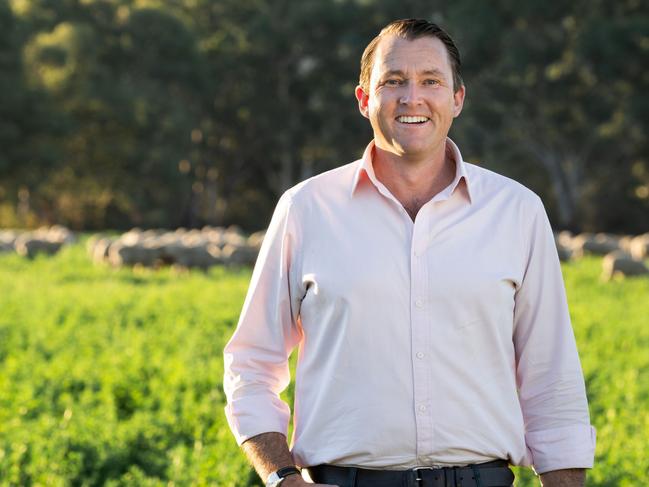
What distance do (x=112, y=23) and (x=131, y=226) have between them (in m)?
9.45

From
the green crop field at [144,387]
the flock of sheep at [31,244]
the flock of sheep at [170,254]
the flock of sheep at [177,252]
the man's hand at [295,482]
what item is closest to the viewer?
the man's hand at [295,482]

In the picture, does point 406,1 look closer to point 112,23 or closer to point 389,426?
point 112,23

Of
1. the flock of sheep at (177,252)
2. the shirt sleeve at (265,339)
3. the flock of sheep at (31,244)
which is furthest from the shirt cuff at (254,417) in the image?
the flock of sheep at (31,244)

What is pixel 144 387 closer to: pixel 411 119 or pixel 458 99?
pixel 458 99

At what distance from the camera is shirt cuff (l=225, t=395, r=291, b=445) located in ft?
9.73

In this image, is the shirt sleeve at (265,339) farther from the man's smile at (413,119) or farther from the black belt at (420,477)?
the man's smile at (413,119)

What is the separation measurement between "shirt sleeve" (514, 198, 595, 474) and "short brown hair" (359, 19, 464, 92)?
44cm

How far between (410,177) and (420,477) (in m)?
0.78

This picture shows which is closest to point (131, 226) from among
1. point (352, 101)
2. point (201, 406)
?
point (352, 101)

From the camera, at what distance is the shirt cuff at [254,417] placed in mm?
2965

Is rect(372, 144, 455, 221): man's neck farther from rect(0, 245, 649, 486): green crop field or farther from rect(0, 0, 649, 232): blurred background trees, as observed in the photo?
rect(0, 0, 649, 232): blurred background trees

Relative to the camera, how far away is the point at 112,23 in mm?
51344

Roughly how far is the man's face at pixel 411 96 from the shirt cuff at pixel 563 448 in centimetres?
81

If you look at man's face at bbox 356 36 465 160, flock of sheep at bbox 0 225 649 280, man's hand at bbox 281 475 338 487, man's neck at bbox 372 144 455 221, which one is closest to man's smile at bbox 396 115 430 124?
man's face at bbox 356 36 465 160
